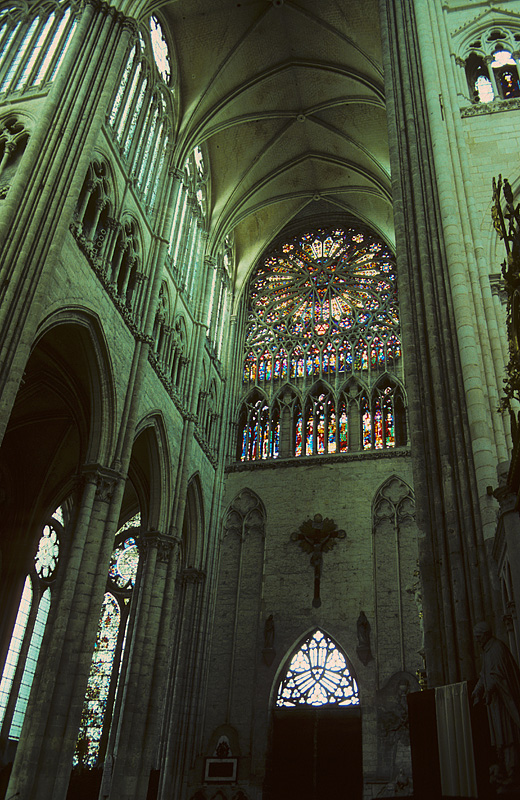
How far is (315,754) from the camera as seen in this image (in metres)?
15.0

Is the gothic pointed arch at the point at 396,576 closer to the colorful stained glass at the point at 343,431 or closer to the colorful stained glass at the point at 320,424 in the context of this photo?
the colorful stained glass at the point at 343,431

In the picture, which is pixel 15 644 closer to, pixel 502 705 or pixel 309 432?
pixel 309 432

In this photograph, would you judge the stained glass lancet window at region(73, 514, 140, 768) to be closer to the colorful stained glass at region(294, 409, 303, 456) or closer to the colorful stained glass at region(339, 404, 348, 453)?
the colorful stained glass at region(294, 409, 303, 456)

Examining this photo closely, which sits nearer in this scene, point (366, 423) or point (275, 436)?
point (366, 423)

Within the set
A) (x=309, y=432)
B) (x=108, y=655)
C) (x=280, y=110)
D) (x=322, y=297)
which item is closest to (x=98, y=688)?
(x=108, y=655)

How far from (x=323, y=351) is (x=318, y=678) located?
9048mm

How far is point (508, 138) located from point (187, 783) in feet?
45.6

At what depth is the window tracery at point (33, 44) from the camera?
1295cm

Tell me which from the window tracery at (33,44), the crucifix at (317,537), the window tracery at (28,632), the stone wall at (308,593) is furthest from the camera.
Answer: the crucifix at (317,537)

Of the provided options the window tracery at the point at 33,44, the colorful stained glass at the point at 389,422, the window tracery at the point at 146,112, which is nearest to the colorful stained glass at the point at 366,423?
the colorful stained glass at the point at 389,422

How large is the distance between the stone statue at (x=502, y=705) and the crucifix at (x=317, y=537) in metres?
11.7

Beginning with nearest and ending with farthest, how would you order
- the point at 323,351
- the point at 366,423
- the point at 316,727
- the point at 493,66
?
the point at 493,66, the point at 316,727, the point at 366,423, the point at 323,351

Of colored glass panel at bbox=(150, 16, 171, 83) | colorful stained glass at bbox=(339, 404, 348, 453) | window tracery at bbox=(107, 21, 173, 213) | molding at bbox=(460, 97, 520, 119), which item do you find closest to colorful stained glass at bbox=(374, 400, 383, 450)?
colorful stained glass at bbox=(339, 404, 348, 453)

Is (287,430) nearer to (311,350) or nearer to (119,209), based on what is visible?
(311,350)
